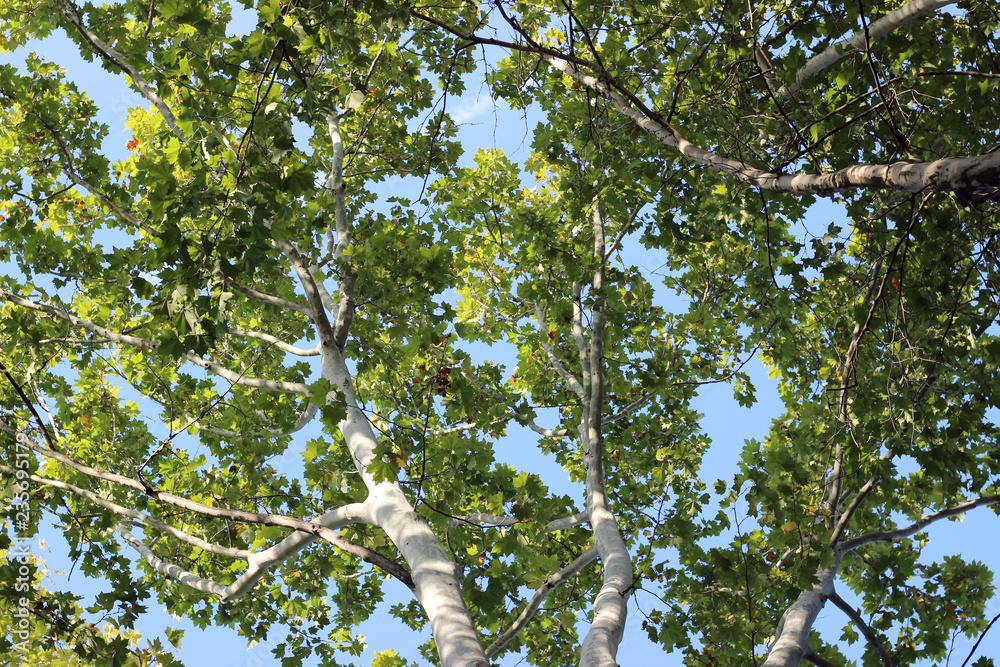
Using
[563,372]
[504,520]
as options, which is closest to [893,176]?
[504,520]

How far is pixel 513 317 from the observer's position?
29.8 ft

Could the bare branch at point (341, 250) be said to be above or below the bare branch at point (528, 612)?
above

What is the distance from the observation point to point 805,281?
22.7ft

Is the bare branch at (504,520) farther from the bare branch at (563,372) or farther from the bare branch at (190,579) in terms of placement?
the bare branch at (190,579)

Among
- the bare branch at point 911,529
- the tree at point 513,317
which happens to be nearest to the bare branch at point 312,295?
the tree at point 513,317

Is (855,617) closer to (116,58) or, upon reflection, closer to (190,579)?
(190,579)

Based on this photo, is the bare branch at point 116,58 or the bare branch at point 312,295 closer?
the bare branch at point 312,295

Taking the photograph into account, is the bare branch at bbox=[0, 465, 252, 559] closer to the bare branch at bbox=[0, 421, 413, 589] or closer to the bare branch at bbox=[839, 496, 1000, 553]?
the bare branch at bbox=[0, 421, 413, 589]

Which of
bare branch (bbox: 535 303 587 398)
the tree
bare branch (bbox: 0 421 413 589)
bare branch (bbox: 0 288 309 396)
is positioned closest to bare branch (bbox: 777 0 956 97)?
the tree

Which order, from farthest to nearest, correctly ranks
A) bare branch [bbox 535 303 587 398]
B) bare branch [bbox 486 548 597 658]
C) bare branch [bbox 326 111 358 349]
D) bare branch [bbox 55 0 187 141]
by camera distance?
1. bare branch [bbox 535 303 587 398]
2. bare branch [bbox 55 0 187 141]
3. bare branch [bbox 326 111 358 349]
4. bare branch [bbox 486 548 597 658]

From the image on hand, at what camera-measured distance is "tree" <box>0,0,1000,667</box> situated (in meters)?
4.02

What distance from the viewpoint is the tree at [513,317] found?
4023mm

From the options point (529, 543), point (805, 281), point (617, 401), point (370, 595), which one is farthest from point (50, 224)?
point (805, 281)

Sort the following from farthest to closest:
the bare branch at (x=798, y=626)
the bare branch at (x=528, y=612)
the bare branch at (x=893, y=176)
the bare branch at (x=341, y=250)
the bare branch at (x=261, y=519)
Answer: the bare branch at (x=341, y=250) < the bare branch at (x=528, y=612) < the bare branch at (x=798, y=626) < the bare branch at (x=261, y=519) < the bare branch at (x=893, y=176)
